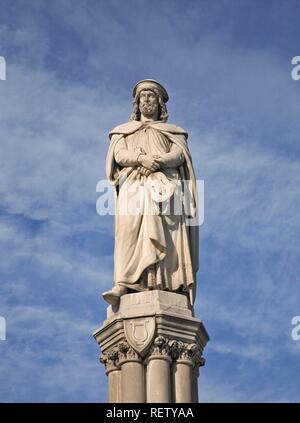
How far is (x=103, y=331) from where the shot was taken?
27953mm

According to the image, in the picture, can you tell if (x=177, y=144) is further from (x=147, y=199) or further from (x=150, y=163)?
(x=147, y=199)

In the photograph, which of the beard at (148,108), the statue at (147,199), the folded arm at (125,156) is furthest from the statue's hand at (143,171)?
the beard at (148,108)

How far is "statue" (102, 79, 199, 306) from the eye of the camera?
28344 millimetres

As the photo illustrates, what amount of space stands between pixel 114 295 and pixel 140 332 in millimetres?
1088

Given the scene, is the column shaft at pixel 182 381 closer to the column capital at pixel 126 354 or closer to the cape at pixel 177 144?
the column capital at pixel 126 354

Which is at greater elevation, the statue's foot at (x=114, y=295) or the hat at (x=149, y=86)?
the hat at (x=149, y=86)

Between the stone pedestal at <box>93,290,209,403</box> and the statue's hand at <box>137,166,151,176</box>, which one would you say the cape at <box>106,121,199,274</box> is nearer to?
the statue's hand at <box>137,166,151,176</box>

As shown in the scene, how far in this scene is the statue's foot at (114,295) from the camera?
27828 millimetres

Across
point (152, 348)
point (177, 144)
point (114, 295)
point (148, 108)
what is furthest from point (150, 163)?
point (152, 348)

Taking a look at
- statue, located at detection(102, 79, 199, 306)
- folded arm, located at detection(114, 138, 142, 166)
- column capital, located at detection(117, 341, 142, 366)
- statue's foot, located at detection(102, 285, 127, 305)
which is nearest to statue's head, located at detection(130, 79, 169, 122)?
statue, located at detection(102, 79, 199, 306)

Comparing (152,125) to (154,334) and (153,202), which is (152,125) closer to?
(153,202)
